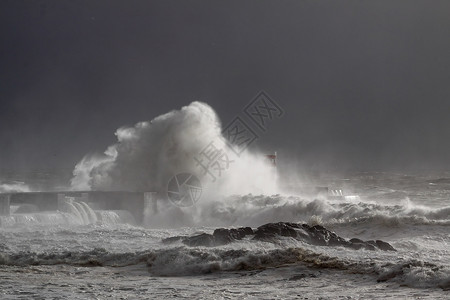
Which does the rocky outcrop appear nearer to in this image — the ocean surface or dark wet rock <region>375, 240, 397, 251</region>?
dark wet rock <region>375, 240, 397, 251</region>

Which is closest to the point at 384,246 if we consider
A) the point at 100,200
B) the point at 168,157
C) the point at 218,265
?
the point at 218,265

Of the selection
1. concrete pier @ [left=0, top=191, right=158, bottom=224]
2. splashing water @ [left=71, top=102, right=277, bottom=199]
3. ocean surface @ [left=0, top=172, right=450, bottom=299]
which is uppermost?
splashing water @ [left=71, top=102, right=277, bottom=199]

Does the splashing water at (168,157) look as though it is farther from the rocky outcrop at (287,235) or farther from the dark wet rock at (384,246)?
the dark wet rock at (384,246)

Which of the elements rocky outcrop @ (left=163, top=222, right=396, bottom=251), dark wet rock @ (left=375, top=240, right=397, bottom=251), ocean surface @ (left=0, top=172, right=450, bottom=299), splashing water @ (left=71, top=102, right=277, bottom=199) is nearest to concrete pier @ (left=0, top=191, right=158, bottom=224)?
ocean surface @ (left=0, top=172, right=450, bottom=299)

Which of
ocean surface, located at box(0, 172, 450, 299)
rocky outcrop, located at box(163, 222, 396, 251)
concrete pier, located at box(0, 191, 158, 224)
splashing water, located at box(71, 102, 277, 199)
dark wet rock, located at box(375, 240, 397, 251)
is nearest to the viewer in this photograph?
ocean surface, located at box(0, 172, 450, 299)

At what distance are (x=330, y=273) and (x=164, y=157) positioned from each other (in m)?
14.3

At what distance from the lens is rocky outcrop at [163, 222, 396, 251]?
10.0 metres

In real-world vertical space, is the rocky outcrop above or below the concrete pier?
below

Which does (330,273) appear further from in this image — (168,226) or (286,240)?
(168,226)

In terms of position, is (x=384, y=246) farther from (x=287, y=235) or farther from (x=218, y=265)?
(x=218, y=265)

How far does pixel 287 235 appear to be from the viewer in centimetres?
1039

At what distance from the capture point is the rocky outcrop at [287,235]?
32.9ft

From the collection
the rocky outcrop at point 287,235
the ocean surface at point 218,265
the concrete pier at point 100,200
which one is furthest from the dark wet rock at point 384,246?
the concrete pier at point 100,200

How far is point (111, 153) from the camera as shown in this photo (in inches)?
954
